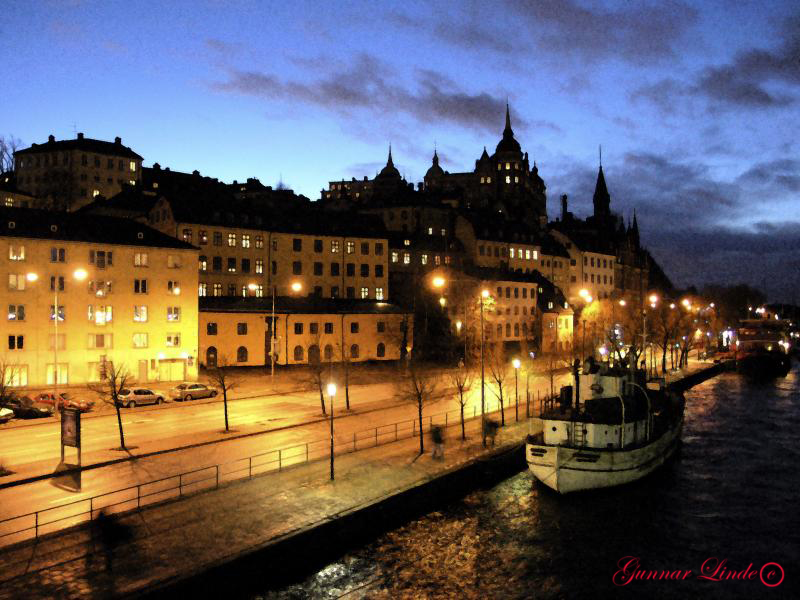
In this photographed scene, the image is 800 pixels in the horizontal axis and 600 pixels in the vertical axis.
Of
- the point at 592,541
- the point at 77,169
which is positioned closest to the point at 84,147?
the point at 77,169

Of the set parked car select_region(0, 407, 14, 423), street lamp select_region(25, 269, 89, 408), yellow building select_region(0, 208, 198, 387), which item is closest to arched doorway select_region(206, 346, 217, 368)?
yellow building select_region(0, 208, 198, 387)

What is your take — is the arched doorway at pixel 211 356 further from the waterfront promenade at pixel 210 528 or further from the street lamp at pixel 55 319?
the waterfront promenade at pixel 210 528

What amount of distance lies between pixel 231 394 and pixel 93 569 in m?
32.4

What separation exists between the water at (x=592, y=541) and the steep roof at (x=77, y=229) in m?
37.6

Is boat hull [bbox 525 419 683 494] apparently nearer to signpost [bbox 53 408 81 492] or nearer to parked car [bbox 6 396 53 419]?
signpost [bbox 53 408 81 492]

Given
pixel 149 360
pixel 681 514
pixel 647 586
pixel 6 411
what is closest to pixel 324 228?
pixel 149 360

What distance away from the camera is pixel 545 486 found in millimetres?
31609

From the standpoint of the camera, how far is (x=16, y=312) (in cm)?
4894

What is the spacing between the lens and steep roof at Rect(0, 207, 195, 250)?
50.2 metres

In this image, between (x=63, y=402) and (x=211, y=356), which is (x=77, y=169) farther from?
(x=63, y=402)

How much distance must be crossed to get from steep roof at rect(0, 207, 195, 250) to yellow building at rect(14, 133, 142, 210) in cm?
5859

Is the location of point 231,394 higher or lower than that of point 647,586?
higher

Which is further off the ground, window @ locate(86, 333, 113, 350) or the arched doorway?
window @ locate(86, 333, 113, 350)

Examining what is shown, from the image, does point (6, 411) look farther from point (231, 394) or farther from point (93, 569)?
point (93, 569)
